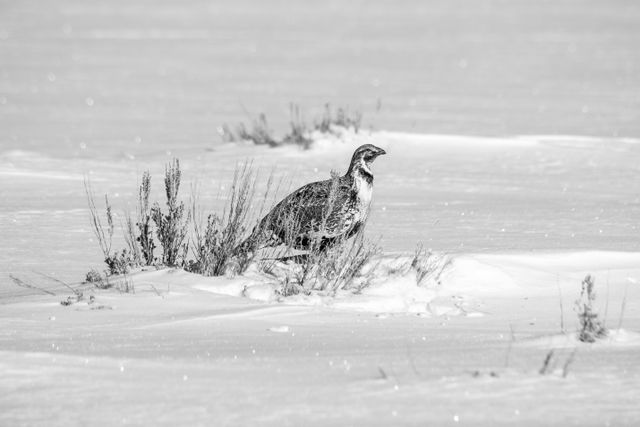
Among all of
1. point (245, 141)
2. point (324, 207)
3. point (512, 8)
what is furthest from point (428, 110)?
point (512, 8)

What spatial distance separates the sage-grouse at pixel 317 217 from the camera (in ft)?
21.3

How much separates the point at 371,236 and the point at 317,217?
1.38 metres

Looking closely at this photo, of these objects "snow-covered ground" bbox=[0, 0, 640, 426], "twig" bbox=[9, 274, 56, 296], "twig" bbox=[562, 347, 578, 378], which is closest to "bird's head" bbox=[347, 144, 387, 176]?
"snow-covered ground" bbox=[0, 0, 640, 426]

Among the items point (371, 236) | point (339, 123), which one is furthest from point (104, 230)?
point (339, 123)

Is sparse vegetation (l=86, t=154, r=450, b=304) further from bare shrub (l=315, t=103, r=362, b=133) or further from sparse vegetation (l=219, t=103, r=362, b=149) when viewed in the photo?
bare shrub (l=315, t=103, r=362, b=133)

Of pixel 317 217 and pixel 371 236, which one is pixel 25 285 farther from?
pixel 371 236

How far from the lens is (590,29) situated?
35219 mm

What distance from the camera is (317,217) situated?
6.59 m

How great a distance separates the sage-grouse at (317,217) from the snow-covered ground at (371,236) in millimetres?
292

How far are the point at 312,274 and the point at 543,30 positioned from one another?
3004 centimetres

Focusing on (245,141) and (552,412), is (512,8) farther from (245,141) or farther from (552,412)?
(552,412)

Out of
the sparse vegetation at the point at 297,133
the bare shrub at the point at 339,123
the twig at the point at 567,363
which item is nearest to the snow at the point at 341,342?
the twig at the point at 567,363

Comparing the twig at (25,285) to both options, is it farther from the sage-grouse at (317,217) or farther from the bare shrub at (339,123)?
the bare shrub at (339,123)

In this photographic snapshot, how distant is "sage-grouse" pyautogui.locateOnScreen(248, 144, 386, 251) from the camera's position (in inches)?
256
